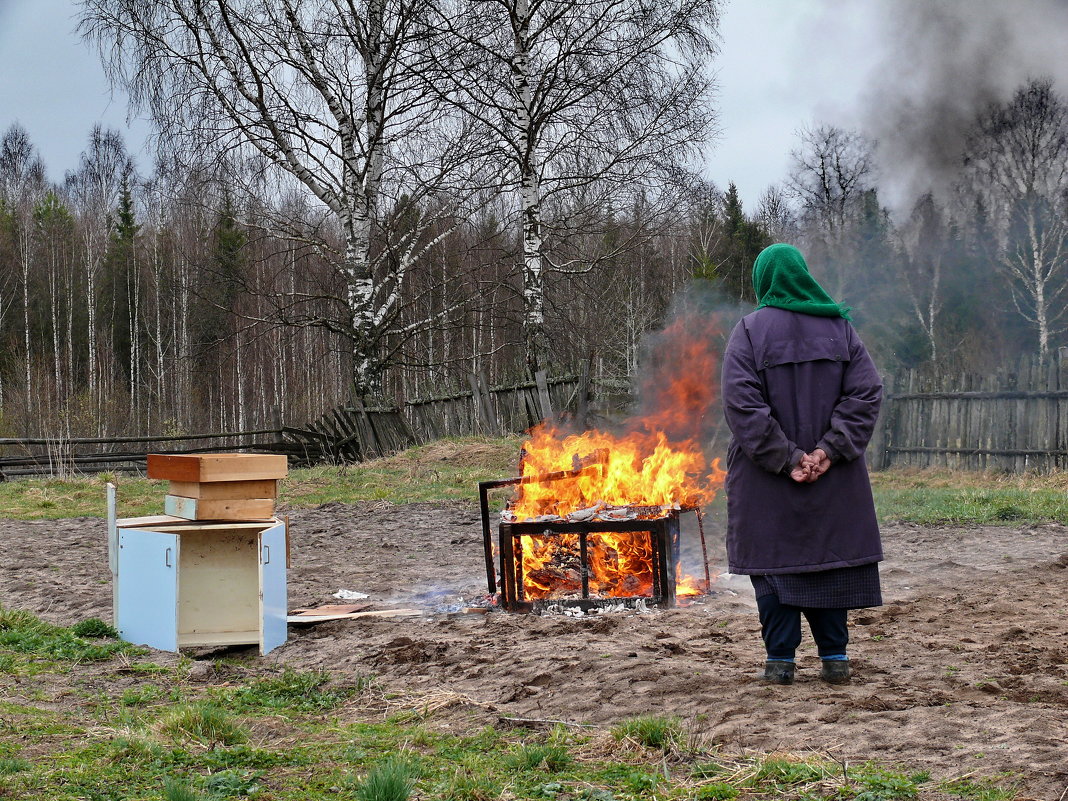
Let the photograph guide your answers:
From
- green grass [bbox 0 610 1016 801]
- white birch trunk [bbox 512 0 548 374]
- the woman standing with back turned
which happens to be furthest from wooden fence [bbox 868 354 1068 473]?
green grass [bbox 0 610 1016 801]

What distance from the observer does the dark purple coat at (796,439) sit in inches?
172

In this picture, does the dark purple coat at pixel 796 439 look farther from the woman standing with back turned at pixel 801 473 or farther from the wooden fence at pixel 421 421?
the wooden fence at pixel 421 421

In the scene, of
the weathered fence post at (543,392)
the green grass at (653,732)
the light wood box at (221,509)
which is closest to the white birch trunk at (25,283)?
the weathered fence post at (543,392)

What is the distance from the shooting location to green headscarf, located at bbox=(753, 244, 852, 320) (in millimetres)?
4656

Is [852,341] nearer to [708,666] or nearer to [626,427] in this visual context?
[708,666]

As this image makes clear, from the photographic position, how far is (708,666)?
190 inches

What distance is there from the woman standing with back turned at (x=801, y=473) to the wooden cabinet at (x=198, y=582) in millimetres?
2875

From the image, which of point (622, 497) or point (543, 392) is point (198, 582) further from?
point (543, 392)

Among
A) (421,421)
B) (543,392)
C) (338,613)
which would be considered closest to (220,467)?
(338,613)

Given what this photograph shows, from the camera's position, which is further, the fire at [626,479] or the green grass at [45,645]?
the fire at [626,479]

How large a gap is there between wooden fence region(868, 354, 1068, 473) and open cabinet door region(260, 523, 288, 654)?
12.4m

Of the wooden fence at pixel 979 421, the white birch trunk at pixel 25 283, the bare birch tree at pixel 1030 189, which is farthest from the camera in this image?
the white birch trunk at pixel 25 283

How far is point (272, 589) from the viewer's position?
5.93m

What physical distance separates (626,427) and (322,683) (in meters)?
3.40
